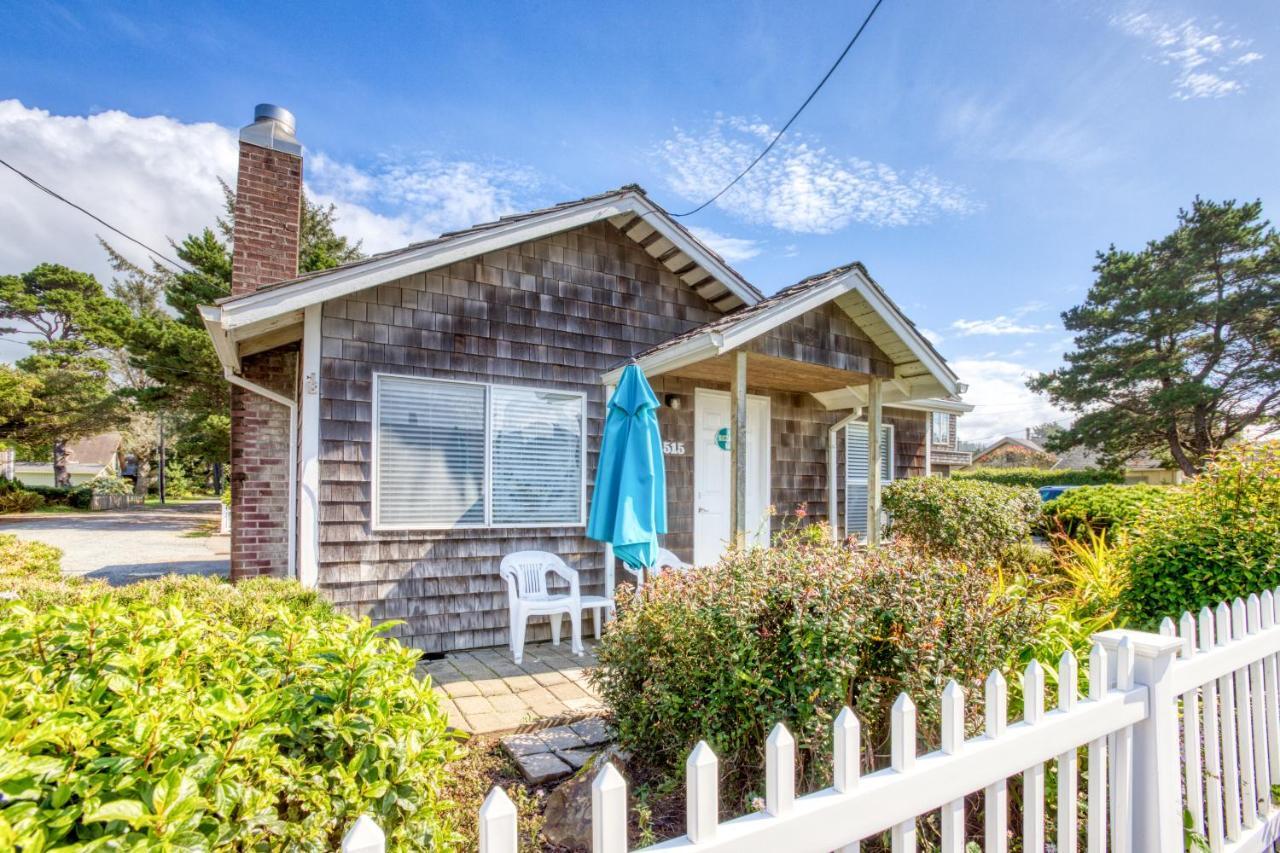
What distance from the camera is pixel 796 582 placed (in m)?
2.55

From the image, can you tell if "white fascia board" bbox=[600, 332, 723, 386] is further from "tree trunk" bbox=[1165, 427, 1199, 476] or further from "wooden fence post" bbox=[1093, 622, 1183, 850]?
"tree trunk" bbox=[1165, 427, 1199, 476]

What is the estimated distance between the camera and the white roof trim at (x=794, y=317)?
5422 mm

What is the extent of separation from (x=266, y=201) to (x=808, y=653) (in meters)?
6.71

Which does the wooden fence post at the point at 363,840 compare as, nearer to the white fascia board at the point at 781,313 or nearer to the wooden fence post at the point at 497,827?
the wooden fence post at the point at 497,827

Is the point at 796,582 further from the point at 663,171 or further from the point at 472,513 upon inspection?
the point at 663,171

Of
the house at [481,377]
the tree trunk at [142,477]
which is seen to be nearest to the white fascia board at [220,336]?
the house at [481,377]

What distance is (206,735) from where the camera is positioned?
1286mm

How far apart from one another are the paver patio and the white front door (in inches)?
81.4

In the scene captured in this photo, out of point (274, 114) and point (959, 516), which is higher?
point (274, 114)

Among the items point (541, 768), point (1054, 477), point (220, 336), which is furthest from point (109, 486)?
point (1054, 477)

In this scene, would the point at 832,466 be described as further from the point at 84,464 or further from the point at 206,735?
the point at 84,464

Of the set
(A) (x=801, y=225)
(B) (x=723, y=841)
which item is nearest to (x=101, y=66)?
(A) (x=801, y=225)

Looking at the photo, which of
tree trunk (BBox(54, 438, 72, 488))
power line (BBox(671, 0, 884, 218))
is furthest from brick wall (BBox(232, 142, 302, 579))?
tree trunk (BBox(54, 438, 72, 488))

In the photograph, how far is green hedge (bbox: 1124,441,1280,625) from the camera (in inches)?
138
